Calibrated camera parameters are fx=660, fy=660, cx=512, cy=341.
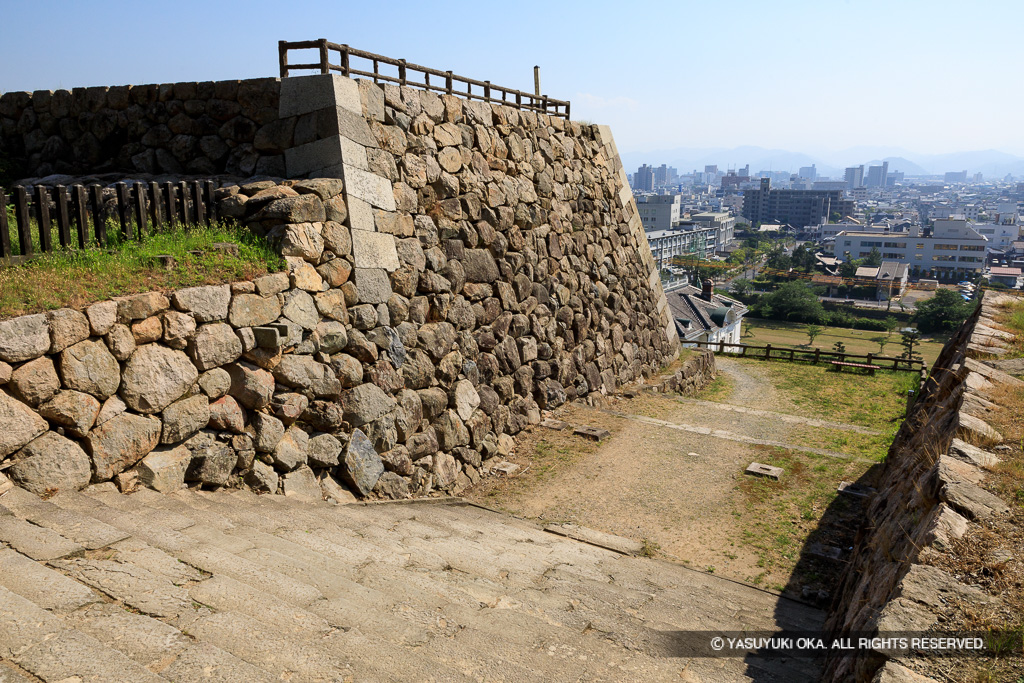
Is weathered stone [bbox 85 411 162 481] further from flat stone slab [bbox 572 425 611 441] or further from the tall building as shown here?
the tall building

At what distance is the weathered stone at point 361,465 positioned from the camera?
7543mm

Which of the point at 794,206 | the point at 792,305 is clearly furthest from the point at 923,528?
the point at 794,206

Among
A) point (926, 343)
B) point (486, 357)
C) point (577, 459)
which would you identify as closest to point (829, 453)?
point (577, 459)

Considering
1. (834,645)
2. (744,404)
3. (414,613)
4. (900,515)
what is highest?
(900,515)

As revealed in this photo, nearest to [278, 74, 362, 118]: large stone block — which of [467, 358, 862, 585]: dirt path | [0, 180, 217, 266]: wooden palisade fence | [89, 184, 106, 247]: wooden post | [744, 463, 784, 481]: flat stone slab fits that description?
[0, 180, 217, 266]: wooden palisade fence

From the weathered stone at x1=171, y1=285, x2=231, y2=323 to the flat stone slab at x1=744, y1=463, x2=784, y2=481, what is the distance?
7.47 m

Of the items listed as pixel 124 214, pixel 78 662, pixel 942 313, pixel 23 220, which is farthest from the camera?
pixel 942 313

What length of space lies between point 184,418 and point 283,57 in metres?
4.89

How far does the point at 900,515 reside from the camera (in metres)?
4.63

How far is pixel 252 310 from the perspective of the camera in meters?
6.64

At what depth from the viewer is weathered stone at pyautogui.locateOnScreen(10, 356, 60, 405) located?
4.68 metres

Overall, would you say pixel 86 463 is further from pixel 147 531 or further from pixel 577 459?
pixel 577 459

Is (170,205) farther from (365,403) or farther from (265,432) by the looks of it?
(365,403)

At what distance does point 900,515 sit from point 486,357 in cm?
664
